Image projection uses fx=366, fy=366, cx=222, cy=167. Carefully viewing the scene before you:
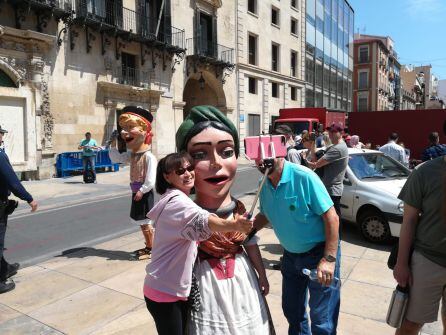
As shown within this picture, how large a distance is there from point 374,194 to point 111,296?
4.15 metres

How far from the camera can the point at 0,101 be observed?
12.7 meters

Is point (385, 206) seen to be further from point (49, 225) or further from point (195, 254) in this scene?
point (49, 225)

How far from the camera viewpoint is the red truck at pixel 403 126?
13.2m

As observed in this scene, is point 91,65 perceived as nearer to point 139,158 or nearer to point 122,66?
point 122,66

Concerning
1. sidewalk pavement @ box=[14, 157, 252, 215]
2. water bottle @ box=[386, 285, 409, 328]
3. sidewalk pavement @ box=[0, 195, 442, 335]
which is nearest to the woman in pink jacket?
water bottle @ box=[386, 285, 409, 328]

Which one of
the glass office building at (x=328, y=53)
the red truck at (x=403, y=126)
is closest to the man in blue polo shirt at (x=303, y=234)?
the red truck at (x=403, y=126)

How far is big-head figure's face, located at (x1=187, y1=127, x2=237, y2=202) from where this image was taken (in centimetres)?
191

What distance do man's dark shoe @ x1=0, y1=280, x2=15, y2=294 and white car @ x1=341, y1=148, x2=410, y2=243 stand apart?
196 inches

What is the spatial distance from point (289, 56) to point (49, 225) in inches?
1053

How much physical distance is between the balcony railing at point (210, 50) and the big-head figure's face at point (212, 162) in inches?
791

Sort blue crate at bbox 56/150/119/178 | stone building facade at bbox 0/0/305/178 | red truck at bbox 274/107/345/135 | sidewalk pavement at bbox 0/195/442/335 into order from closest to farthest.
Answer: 1. sidewalk pavement at bbox 0/195/442/335
2. stone building facade at bbox 0/0/305/178
3. blue crate at bbox 56/150/119/178
4. red truck at bbox 274/107/345/135

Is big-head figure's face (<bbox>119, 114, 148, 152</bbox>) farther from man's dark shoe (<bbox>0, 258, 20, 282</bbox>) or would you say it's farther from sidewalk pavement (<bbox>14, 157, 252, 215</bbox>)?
sidewalk pavement (<bbox>14, 157, 252, 215</bbox>)

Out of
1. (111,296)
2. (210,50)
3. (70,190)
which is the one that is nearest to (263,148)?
(111,296)

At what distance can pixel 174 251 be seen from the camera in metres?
1.85
